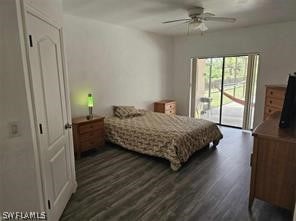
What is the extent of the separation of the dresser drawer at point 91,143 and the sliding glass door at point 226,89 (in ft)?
11.6

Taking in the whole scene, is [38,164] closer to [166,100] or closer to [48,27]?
[48,27]

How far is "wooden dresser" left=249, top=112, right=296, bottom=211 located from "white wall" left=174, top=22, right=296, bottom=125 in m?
3.15

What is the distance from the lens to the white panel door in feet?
5.74

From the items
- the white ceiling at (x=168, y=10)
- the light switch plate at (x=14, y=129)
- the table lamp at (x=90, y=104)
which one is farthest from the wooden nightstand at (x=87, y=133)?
the light switch plate at (x=14, y=129)

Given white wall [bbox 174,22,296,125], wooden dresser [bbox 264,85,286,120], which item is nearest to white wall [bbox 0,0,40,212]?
wooden dresser [bbox 264,85,286,120]

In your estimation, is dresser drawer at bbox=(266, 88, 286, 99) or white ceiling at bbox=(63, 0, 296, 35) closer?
white ceiling at bbox=(63, 0, 296, 35)

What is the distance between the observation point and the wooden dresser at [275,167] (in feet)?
6.56

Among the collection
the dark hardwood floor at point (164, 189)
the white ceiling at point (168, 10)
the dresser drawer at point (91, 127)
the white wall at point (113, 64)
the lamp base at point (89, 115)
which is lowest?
the dark hardwood floor at point (164, 189)

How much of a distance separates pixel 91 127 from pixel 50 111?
6.27 ft

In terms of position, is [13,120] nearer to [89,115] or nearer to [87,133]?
[87,133]

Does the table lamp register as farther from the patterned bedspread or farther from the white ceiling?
the white ceiling

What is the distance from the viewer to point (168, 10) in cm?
350

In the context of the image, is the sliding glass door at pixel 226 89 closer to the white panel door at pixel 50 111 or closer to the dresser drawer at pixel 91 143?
the dresser drawer at pixel 91 143

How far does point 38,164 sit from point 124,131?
7.64 ft
